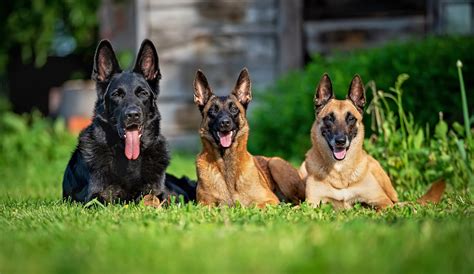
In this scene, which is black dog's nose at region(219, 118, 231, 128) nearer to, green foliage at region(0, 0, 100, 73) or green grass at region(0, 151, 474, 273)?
green grass at region(0, 151, 474, 273)

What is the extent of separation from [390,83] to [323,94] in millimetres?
3381

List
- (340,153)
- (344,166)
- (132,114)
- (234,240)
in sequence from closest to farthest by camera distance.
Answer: (234,240), (132,114), (340,153), (344,166)

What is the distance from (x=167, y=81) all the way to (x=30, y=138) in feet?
7.87

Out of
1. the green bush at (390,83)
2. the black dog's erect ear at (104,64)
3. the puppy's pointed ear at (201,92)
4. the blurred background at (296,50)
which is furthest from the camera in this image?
the blurred background at (296,50)

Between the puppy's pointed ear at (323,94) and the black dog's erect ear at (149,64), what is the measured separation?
4.34 ft

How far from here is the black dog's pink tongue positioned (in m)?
6.28

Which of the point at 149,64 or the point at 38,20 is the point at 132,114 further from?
the point at 38,20

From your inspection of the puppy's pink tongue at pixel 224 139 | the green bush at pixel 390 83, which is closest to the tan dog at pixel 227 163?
the puppy's pink tongue at pixel 224 139

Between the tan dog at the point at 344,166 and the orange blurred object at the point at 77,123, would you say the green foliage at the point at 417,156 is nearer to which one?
the tan dog at the point at 344,166

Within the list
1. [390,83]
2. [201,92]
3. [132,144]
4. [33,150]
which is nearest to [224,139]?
[201,92]

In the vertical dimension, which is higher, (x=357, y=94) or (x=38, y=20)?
(x=38, y=20)

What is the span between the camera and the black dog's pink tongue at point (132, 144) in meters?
6.28

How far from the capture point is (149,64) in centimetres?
666

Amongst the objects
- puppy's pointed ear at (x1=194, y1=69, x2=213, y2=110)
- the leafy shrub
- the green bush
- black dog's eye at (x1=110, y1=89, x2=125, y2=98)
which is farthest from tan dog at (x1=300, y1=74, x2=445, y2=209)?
the leafy shrub
